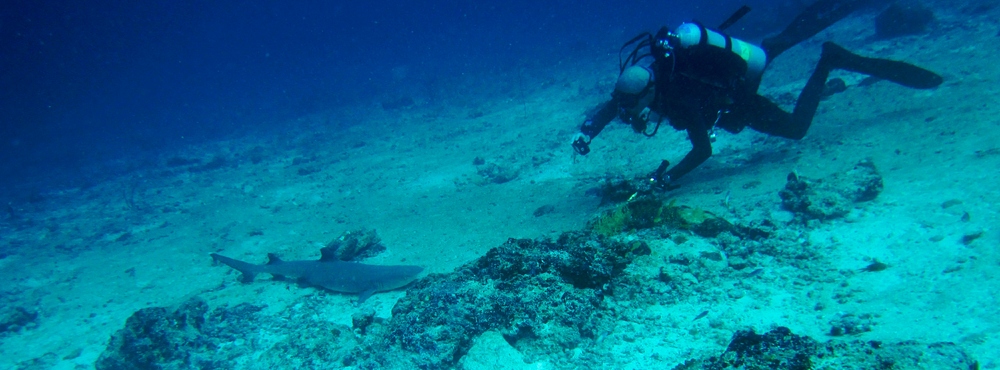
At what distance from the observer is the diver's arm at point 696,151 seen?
18.5 ft

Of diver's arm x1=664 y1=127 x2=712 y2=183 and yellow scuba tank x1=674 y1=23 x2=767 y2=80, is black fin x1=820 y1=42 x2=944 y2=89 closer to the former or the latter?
yellow scuba tank x1=674 y1=23 x2=767 y2=80

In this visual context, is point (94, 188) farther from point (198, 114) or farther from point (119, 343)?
point (198, 114)

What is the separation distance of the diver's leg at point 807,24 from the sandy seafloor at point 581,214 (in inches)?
63.7

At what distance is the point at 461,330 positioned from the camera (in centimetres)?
316

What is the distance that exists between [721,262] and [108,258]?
488 inches

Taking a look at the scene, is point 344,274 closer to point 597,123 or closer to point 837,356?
point 597,123

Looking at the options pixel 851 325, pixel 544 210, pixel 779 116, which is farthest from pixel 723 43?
pixel 851 325

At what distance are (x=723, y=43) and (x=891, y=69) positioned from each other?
3.76m

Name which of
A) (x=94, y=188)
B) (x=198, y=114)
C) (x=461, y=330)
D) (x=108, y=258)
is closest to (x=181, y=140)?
(x=94, y=188)

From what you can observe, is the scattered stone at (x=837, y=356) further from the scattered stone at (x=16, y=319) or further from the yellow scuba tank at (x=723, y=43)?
the scattered stone at (x=16, y=319)

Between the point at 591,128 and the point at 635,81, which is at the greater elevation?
the point at 635,81

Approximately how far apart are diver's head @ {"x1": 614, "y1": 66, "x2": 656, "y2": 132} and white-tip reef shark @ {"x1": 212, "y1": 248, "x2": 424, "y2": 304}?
135 inches

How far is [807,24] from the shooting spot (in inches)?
358

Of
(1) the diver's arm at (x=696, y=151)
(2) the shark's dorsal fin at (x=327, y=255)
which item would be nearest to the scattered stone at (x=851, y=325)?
(1) the diver's arm at (x=696, y=151)
